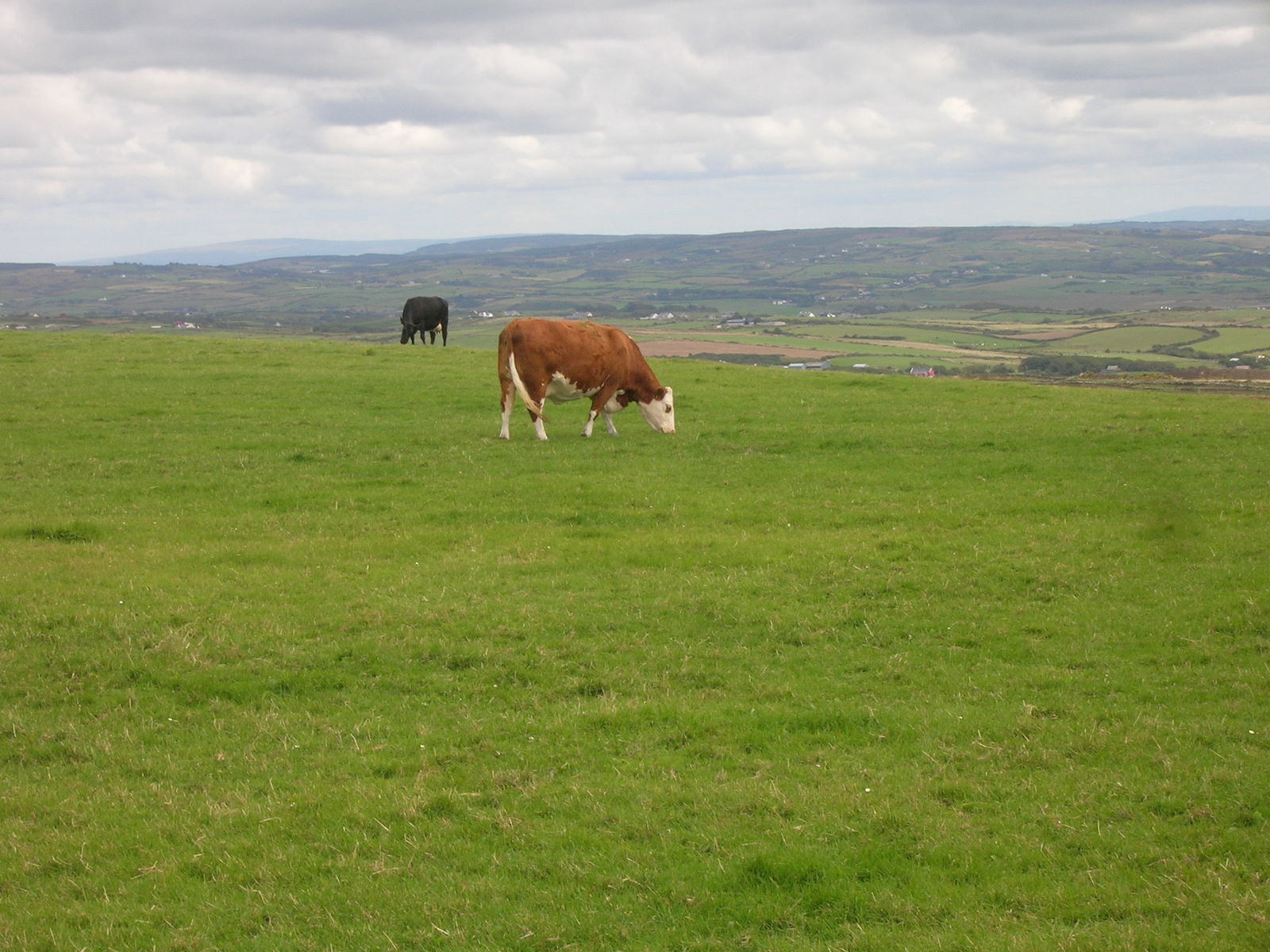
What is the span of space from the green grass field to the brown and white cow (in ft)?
9.38

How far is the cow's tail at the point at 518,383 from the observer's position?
22.1m

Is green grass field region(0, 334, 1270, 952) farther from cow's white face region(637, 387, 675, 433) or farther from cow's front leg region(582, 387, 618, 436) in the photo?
cow's white face region(637, 387, 675, 433)

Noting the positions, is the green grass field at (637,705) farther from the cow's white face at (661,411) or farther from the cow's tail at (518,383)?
the cow's white face at (661,411)

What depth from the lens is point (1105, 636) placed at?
1076cm

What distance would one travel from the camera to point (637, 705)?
9391 mm

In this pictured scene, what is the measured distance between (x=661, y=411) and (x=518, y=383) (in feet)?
11.0

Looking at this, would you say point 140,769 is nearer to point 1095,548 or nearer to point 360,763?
point 360,763

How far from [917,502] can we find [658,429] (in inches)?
323

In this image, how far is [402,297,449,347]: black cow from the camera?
47750 mm

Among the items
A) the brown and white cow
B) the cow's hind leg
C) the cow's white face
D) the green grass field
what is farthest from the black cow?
the green grass field

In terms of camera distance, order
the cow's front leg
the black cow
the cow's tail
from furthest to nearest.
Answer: the black cow → the cow's front leg → the cow's tail

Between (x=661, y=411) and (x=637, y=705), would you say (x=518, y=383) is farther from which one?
(x=637, y=705)

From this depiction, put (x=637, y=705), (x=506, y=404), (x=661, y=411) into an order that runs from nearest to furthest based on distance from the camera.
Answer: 1. (x=637, y=705)
2. (x=506, y=404)
3. (x=661, y=411)

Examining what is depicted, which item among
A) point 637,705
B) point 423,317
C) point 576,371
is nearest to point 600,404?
point 576,371
